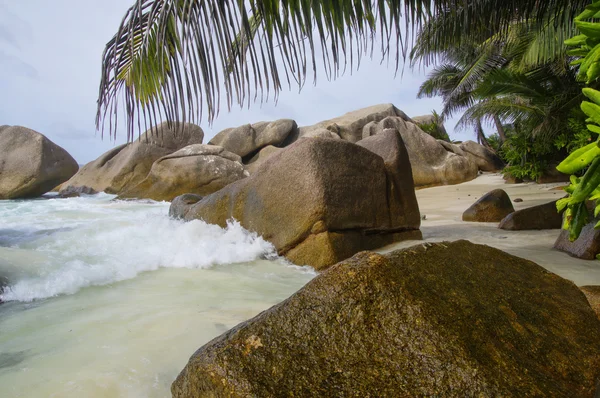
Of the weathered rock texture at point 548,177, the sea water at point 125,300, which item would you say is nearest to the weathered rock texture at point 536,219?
the sea water at point 125,300

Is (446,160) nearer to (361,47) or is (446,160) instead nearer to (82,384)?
(361,47)

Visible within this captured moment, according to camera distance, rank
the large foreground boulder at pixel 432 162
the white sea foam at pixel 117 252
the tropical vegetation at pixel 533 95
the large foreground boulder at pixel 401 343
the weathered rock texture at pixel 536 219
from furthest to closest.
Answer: the large foreground boulder at pixel 432 162 < the tropical vegetation at pixel 533 95 < the weathered rock texture at pixel 536 219 < the white sea foam at pixel 117 252 < the large foreground boulder at pixel 401 343

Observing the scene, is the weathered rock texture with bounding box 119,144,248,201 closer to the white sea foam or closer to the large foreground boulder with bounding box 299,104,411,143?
the large foreground boulder with bounding box 299,104,411,143

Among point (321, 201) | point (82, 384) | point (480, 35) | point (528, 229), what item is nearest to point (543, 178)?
point (528, 229)

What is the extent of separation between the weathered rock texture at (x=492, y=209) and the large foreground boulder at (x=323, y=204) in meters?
1.75

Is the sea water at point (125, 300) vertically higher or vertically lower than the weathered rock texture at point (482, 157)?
lower

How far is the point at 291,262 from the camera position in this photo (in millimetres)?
3994

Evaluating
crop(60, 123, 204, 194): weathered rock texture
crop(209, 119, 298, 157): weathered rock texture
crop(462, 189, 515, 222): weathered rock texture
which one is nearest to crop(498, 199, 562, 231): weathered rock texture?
crop(462, 189, 515, 222): weathered rock texture

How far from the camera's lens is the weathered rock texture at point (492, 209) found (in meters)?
5.92

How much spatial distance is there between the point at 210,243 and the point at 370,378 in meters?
3.48

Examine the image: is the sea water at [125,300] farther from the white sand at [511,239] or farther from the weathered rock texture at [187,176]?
the weathered rock texture at [187,176]

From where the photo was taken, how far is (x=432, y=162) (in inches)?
586

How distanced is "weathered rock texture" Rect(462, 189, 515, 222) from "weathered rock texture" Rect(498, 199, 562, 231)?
0.94m

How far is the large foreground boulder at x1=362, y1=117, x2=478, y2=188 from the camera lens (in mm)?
14344
